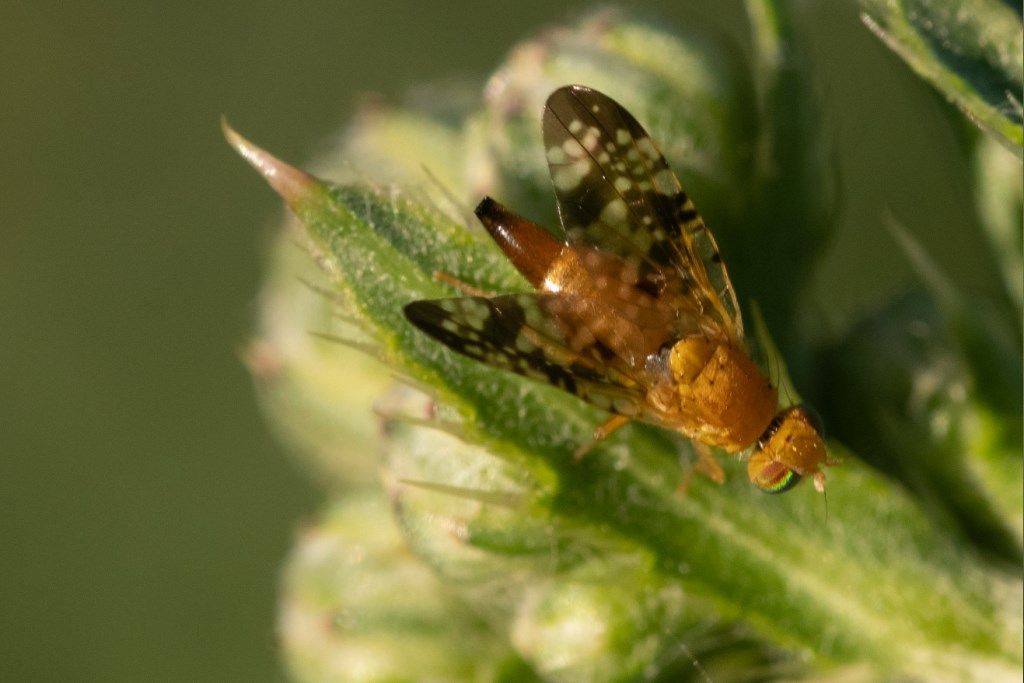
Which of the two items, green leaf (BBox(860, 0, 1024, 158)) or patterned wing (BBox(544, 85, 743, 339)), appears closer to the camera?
green leaf (BBox(860, 0, 1024, 158))

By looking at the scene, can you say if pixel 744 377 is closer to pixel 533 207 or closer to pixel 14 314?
pixel 533 207

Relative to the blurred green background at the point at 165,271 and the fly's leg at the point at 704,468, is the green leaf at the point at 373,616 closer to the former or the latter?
the fly's leg at the point at 704,468

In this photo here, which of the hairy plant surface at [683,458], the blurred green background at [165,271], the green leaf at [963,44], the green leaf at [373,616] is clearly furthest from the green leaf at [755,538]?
the blurred green background at [165,271]

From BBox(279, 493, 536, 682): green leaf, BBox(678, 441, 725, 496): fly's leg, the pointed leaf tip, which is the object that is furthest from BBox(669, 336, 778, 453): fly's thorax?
the pointed leaf tip

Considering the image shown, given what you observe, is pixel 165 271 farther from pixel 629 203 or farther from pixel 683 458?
pixel 683 458

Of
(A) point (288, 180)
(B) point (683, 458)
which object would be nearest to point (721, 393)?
(B) point (683, 458)

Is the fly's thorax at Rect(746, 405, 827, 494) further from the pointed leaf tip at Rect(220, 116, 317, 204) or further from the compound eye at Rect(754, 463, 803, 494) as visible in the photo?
the pointed leaf tip at Rect(220, 116, 317, 204)
